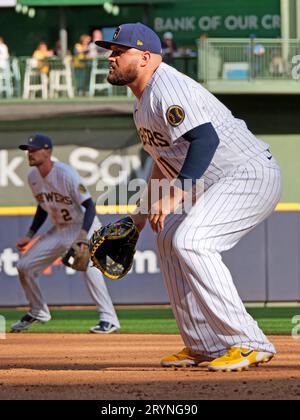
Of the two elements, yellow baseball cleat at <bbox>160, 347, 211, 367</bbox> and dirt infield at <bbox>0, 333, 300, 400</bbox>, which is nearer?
dirt infield at <bbox>0, 333, 300, 400</bbox>

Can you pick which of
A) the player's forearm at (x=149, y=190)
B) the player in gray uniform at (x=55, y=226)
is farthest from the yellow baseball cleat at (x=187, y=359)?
the player in gray uniform at (x=55, y=226)

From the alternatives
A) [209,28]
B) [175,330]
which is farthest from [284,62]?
[175,330]

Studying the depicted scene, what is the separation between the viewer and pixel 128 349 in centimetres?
771

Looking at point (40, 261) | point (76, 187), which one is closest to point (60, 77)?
point (40, 261)

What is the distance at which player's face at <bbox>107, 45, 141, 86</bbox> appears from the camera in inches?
220

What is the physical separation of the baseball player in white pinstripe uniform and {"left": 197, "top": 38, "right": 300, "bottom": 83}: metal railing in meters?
14.0

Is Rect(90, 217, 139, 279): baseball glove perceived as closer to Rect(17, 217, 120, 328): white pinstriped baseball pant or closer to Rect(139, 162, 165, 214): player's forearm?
Rect(139, 162, 165, 214): player's forearm

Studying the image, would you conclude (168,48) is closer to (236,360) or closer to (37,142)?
(37,142)

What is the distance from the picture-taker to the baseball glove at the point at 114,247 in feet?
19.5

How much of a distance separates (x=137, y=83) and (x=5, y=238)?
8745mm

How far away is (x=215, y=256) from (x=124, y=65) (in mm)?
1105

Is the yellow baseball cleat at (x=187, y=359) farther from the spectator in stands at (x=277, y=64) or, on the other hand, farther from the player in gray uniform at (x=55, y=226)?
the spectator in stands at (x=277, y=64)

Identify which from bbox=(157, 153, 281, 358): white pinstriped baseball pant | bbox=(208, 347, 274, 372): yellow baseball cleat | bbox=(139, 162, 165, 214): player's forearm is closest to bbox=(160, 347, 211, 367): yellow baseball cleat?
bbox=(157, 153, 281, 358): white pinstriped baseball pant
